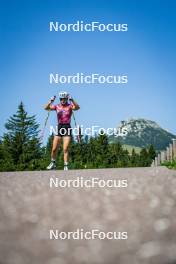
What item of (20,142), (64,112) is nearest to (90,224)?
(64,112)

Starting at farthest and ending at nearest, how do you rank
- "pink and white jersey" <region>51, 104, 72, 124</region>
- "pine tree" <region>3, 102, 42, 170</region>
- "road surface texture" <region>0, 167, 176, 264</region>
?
"pine tree" <region>3, 102, 42, 170</region>
"pink and white jersey" <region>51, 104, 72, 124</region>
"road surface texture" <region>0, 167, 176, 264</region>

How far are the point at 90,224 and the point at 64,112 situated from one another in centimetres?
549

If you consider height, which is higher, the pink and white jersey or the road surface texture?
the pink and white jersey

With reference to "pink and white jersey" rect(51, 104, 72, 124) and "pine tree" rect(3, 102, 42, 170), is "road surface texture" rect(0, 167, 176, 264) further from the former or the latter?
"pine tree" rect(3, 102, 42, 170)

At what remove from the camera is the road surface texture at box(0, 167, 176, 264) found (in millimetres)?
2477

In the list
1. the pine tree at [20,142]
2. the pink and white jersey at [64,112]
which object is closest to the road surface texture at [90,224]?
the pink and white jersey at [64,112]

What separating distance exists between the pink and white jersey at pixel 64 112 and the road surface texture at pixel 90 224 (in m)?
2.57

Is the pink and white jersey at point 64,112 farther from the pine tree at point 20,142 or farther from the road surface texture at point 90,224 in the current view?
the pine tree at point 20,142

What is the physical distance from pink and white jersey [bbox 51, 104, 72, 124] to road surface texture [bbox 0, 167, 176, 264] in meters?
2.57

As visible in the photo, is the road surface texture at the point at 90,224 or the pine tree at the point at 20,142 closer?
the road surface texture at the point at 90,224

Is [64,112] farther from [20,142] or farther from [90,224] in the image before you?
[20,142]

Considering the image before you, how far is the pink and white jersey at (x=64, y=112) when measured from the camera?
791 centimetres

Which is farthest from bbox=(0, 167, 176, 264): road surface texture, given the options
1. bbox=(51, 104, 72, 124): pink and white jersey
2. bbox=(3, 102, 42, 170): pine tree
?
bbox=(3, 102, 42, 170): pine tree

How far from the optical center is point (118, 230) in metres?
3.06
